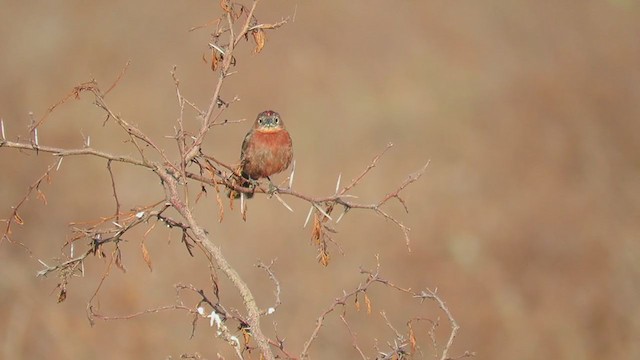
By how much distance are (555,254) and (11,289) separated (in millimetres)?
7057

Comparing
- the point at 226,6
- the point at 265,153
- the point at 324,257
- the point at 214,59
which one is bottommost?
the point at 324,257

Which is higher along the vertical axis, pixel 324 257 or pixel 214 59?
pixel 214 59

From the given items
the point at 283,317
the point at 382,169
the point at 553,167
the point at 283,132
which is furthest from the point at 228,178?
the point at 553,167

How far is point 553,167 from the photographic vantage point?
12805 mm

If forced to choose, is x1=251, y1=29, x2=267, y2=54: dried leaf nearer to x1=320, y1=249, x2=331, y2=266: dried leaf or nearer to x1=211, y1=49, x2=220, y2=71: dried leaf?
x1=211, y1=49, x2=220, y2=71: dried leaf

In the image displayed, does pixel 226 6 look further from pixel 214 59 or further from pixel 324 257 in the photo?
pixel 324 257

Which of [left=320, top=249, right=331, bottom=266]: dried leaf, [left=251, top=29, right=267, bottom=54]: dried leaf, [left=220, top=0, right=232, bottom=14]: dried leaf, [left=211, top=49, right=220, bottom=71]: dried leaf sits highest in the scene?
[left=220, top=0, right=232, bottom=14]: dried leaf

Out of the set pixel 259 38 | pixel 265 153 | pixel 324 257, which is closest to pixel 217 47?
pixel 259 38

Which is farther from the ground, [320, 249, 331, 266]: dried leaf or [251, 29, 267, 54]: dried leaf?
[251, 29, 267, 54]: dried leaf

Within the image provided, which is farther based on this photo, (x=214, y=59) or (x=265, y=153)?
(x=265, y=153)

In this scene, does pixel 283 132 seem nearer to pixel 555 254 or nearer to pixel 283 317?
pixel 283 317

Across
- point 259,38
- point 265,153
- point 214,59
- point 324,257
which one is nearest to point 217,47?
point 214,59

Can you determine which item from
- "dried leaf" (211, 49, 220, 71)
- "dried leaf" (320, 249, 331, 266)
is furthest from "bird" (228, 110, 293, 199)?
"dried leaf" (320, 249, 331, 266)

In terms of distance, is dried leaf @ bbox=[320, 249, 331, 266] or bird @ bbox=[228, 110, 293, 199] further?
bird @ bbox=[228, 110, 293, 199]
